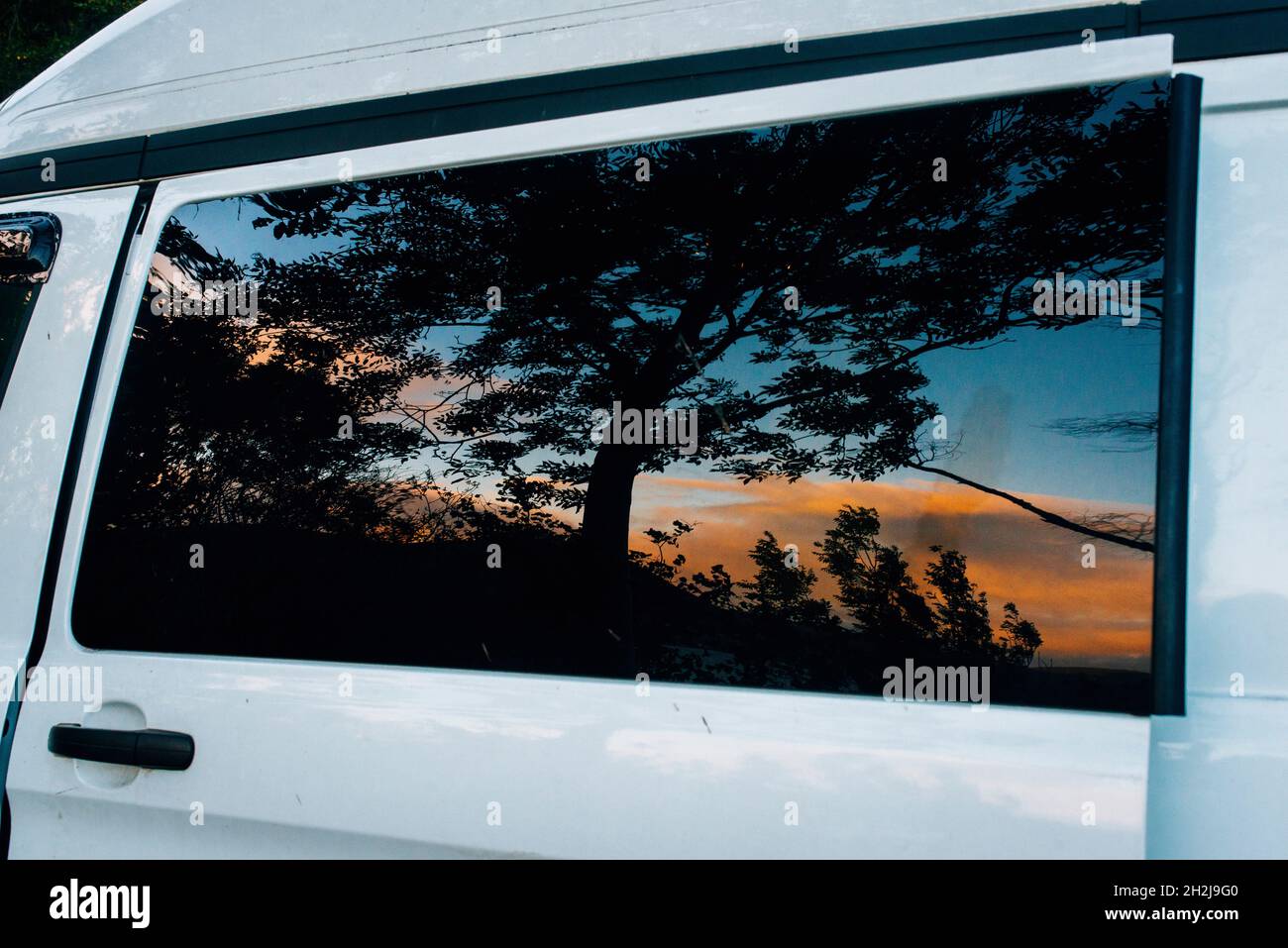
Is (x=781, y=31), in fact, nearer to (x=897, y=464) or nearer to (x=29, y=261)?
(x=897, y=464)

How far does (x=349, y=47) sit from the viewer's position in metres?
1.82

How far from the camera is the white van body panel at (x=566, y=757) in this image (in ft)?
4.07

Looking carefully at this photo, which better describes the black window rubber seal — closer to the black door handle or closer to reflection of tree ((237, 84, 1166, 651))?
reflection of tree ((237, 84, 1166, 651))

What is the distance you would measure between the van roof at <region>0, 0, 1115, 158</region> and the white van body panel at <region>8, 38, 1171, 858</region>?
6.1 inches

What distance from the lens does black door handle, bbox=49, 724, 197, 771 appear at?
5.29ft

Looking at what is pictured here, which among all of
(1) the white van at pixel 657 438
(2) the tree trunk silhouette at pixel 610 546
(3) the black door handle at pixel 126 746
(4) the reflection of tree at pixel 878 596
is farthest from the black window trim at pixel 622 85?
(3) the black door handle at pixel 126 746

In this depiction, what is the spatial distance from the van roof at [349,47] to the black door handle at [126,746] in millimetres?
1220

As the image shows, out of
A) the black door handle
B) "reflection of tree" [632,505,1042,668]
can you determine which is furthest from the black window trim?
the black door handle

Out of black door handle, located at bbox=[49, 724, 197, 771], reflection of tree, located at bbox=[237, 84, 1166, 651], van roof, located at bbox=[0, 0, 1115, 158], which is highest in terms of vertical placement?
van roof, located at bbox=[0, 0, 1115, 158]

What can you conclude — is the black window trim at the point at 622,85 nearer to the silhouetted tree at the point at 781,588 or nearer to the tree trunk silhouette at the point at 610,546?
the tree trunk silhouette at the point at 610,546

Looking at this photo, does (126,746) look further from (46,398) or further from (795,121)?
(795,121)

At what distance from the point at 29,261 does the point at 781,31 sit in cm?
161
